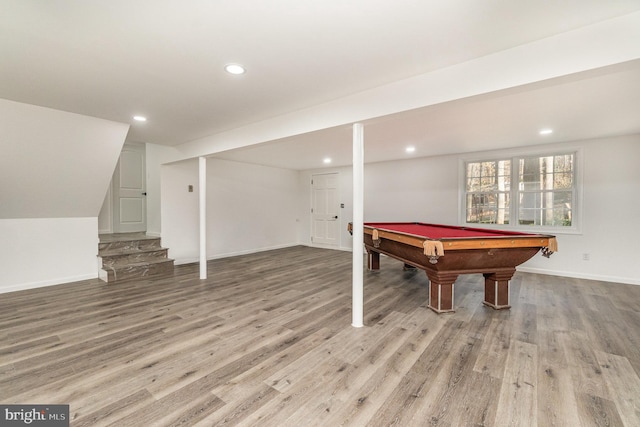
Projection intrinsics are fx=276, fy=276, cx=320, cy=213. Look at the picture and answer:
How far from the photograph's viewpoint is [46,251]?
4215 mm

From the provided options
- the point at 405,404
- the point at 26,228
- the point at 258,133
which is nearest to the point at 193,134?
the point at 258,133

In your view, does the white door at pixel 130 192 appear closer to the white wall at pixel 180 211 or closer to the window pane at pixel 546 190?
the white wall at pixel 180 211

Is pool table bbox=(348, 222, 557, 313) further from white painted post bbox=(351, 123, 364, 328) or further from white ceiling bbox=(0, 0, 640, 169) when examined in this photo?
white ceiling bbox=(0, 0, 640, 169)

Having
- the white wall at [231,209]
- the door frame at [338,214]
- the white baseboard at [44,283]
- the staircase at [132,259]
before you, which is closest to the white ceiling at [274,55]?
the white wall at [231,209]

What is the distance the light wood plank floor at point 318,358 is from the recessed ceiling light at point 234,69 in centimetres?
236

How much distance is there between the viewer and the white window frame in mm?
4641

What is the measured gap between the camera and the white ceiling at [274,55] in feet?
5.33

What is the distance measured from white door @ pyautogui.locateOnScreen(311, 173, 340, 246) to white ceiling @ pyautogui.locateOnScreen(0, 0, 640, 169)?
406cm

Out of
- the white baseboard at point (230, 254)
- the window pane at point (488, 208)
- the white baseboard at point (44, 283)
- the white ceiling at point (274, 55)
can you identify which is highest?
the white ceiling at point (274, 55)

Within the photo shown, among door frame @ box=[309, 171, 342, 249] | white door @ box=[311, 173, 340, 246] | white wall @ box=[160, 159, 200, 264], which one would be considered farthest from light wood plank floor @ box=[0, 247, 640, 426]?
white door @ box=[311, 173, 340, 246]

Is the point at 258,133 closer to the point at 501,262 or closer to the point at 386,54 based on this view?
the point at 386,54

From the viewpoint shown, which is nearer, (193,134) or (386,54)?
(386,54)

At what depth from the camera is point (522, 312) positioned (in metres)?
3.18

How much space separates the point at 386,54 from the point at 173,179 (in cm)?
493
